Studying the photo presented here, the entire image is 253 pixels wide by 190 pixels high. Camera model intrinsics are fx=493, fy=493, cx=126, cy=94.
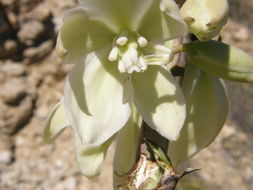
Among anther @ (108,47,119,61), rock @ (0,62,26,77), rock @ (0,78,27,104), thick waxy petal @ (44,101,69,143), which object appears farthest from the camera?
rock @ (0,62,26,77)

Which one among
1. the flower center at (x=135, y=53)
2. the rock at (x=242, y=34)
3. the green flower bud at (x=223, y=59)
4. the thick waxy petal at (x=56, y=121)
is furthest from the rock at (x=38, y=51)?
the green flower bud at (x=223, y=59)

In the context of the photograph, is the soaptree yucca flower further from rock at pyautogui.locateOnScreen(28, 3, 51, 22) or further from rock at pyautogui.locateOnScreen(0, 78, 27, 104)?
Answer: rock at pyautogui.locateOnScreen(28, 3, 51, 22)

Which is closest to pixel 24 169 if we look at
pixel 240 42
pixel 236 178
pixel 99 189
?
pixel 99 189

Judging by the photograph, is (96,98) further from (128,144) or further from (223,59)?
(223,59)

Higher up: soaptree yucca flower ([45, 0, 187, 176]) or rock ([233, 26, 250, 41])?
soaptree yucca flower ([45, 0, 187, 176])

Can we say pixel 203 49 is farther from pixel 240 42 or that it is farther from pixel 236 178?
pixel 240 42

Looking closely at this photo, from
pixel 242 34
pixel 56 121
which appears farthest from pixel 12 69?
pixel 56 121

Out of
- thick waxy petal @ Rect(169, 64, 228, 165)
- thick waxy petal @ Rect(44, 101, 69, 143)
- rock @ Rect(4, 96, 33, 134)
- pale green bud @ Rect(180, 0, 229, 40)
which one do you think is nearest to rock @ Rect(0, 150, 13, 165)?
rock @ Rect(4, 96, 33, 134)

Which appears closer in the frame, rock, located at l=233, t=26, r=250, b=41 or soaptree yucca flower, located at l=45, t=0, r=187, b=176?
soaptree yucca flower, located at l=45, t=0, r=187, b=176
